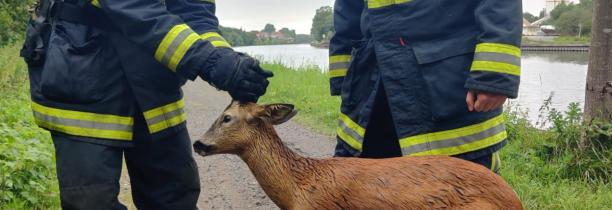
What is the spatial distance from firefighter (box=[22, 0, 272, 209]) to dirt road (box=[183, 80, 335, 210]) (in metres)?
2.17

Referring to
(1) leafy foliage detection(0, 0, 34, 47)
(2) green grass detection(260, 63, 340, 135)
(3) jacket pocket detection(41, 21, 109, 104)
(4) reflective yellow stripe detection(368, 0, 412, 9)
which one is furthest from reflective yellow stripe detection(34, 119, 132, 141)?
(1) leafy foliage detection(0, 0, 34, 47)

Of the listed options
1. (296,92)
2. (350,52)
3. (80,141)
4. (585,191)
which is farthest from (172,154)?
(296,92)

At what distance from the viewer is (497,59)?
2.44 meters

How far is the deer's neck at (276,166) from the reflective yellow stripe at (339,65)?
771 mm

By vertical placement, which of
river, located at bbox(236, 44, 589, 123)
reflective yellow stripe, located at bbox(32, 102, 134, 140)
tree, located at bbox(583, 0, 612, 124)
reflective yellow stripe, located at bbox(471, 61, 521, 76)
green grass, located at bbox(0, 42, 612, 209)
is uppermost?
reflective yellow stripe, located at bbox(471, 61, 521, 76)

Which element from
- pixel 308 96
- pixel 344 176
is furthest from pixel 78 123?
pixel 308 96

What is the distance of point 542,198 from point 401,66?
8.32 feet

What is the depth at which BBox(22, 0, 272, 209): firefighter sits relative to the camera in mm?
2602

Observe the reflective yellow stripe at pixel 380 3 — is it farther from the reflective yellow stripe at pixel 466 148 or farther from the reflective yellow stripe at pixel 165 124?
the reflective yellow stripe at pixel 165 124

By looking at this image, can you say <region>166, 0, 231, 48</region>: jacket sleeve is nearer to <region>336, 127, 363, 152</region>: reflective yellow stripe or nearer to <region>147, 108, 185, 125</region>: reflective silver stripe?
<region>147, 108, 185, 125</region>: reflective silver stripe

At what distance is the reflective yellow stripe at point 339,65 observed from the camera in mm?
3195

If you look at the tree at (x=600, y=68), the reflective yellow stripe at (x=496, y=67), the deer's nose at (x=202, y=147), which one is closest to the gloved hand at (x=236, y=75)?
the deer's nose at (x=202, y=147)

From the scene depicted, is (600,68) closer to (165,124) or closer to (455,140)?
(455,140)

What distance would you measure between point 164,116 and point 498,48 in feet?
4.87
